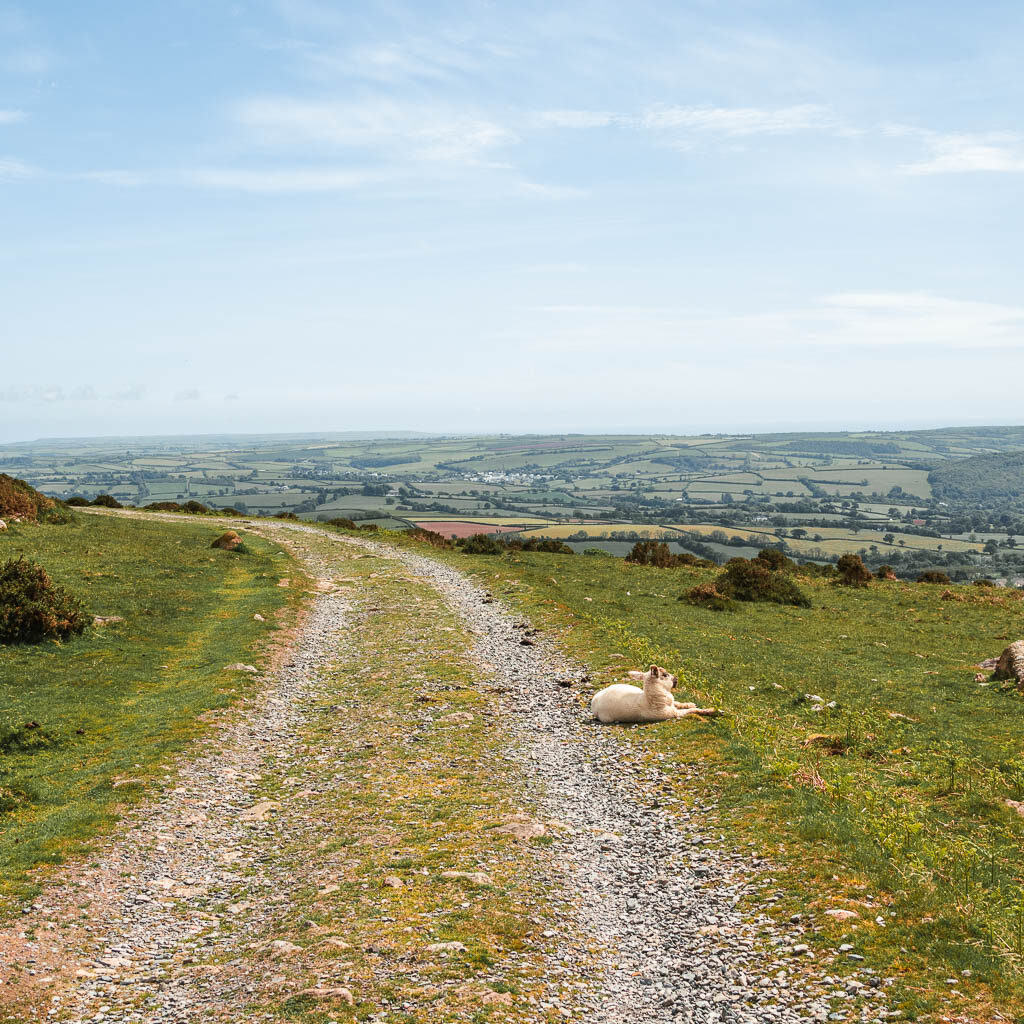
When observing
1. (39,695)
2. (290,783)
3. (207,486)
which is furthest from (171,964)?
(207,486)

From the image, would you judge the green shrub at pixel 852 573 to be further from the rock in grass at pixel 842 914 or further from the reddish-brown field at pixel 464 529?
the rock in grass at pixel 842 914

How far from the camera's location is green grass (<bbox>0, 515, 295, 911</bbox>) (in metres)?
12.4

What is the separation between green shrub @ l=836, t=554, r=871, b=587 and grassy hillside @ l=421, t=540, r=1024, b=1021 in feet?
33.3

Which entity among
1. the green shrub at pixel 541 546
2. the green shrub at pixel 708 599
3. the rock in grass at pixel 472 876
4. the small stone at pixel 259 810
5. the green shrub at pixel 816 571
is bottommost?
the green shrub at pixel 816 571

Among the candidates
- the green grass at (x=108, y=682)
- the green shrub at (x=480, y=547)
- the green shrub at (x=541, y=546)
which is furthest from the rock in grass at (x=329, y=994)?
the green shrub at (x=541, y=546)

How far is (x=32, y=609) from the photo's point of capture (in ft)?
72.9

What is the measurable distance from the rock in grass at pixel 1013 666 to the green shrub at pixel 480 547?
33.8m

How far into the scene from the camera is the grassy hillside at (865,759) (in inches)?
314

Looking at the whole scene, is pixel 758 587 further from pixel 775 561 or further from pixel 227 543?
pixel 227 543

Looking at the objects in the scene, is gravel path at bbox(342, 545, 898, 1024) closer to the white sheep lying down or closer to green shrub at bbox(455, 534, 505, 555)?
the white sheep lying down

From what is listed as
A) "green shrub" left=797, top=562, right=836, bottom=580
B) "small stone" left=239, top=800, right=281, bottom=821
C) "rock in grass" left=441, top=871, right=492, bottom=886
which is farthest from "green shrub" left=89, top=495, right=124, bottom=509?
"rock in grass" left=441, top=871, right=492, bottom=886

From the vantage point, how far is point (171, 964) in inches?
333

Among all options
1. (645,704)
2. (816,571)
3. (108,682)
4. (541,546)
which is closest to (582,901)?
(645,704)

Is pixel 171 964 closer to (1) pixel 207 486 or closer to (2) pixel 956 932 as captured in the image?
(2) pixel 956 932
